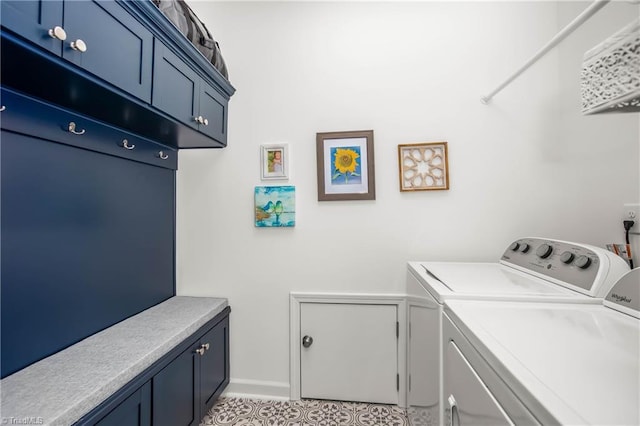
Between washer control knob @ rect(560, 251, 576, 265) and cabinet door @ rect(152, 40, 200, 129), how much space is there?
78.4 inches

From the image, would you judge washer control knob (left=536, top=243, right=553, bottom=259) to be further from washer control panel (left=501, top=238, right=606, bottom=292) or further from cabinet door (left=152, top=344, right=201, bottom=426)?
cabinet door (left=152, top=344, right=201, bottom=426)

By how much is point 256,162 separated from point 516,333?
1.71 metres

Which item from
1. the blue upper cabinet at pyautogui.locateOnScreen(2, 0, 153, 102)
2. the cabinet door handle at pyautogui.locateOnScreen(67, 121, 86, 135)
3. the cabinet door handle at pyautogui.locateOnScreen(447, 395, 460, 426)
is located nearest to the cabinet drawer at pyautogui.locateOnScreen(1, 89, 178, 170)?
the cabinet door handle at pyautogui.locateOnScreen(67, 121, 86, 135)

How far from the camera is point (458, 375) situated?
82 centimetres

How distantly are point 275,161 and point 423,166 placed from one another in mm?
1032

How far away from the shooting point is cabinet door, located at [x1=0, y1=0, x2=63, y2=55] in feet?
2.31

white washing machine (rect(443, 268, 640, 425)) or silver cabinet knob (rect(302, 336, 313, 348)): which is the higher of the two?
white washing machine (rect(443, 268, 640, 425))

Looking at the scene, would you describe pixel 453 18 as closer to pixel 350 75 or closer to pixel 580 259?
pixel 350 75

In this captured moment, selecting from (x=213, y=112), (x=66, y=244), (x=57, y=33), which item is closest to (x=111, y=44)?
(x=57, y=33)

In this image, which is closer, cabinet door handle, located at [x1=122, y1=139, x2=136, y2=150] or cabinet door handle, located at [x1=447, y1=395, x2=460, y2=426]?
cabinet door handle, located at [x1=447, y1=395, x2=460, y2=426]

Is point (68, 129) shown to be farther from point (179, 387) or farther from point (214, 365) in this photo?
point (214, 365)

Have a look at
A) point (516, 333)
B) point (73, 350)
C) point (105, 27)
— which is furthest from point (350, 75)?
point (73, 350)

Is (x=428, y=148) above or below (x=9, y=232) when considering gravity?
above

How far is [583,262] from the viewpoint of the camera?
3.56 ft
